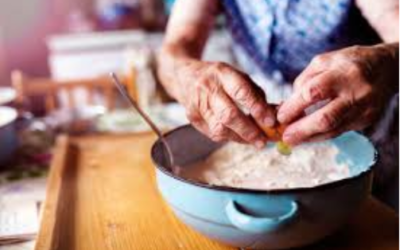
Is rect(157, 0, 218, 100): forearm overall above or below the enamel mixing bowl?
above

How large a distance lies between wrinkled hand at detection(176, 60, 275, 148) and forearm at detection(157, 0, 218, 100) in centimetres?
18

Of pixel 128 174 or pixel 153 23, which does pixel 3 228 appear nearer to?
pixel 128 174

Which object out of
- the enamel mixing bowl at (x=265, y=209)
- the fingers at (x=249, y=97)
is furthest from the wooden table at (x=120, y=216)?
the fingers at (x=249, y=97)

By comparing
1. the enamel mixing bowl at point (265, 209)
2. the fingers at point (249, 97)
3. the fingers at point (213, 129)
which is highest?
the fingers at point (249, 97)

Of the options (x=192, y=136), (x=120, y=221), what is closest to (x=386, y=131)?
(x=192, y=136)

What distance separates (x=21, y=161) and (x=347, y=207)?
2.16ft

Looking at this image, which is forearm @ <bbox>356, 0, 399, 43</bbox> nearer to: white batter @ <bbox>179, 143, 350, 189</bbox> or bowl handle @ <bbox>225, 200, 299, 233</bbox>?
white batter @ <bbox>179, 143, 350, 189</bbox>

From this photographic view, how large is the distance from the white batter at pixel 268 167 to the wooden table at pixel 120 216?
72mm

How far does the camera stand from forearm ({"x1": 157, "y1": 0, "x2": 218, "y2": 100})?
0.90 metres

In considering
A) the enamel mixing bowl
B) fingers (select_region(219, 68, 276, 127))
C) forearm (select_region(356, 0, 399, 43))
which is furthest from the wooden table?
forearm (select_region(356, 0, 399, 43))

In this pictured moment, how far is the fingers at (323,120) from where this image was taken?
59 cm

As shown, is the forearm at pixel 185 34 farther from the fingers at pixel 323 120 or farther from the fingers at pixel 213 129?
the fingers at pixel 323 120

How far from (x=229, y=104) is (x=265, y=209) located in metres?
0.16

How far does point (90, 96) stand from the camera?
5.95ft
